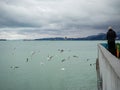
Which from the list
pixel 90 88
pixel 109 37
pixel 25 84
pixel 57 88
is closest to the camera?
pixel 109 37

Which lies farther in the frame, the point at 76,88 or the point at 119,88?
the point at 76,88

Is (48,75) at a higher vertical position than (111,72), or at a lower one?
lower

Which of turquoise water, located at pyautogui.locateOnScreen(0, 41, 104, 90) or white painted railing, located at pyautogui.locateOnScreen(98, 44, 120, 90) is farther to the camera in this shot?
turquoise water, located at pyautogui.locateOnScreen(0, 41, 104, 90)

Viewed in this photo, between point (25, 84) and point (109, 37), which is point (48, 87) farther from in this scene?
point (109, 37)

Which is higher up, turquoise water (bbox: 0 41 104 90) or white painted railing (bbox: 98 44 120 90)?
white painted railing (bbox: 98 44 120 90)

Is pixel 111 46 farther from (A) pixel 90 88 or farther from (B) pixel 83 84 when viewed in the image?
(B) pixel 83 84

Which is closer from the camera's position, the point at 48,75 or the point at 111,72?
the point at 111,72

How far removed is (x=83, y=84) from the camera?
79.2ft

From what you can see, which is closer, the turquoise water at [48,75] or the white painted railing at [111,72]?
the white painted railing at [111,72]

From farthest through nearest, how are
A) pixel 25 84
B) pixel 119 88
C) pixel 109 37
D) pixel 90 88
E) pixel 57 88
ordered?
1. pixel 25 84
2. pixel 57 88
3. pixel 90 88
4. pixel 109 37
5. pixel 119 88

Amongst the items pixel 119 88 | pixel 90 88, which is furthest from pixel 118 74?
pixel 90 88

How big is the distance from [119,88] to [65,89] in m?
A: 17.3

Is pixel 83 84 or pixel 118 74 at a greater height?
pixel 118 74

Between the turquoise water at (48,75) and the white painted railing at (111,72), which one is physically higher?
the white painted railing at (111,72)
